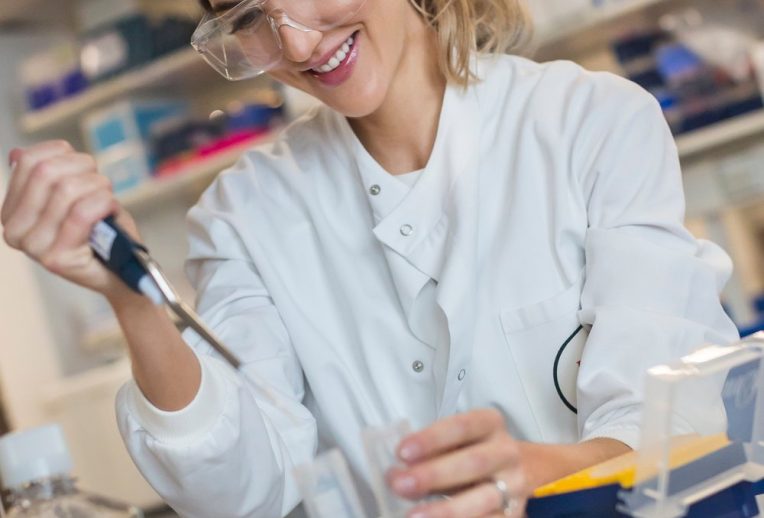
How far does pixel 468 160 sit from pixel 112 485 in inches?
129

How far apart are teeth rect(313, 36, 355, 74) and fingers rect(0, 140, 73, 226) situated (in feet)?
1.54

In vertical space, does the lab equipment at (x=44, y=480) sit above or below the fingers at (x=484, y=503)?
above

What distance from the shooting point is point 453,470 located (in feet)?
2.21

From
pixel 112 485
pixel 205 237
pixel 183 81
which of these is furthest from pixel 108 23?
pixel 205 237

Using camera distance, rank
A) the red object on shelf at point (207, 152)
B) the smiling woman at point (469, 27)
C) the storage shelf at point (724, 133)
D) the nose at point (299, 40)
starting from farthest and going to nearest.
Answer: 1. the red object on shelf at point (207, 152)
2. the storage shelf at point (724, 133)
3. the smiling woman at point (469, 27)
4. the nose at point (299, 40)

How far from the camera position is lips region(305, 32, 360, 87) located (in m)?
1.25

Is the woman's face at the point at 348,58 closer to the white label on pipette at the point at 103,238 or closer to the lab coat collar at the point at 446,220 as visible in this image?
the lab coat collar at the point at 446,220

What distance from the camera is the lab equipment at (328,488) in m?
0.70

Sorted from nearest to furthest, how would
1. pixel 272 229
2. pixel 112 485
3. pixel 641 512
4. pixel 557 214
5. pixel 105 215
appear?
pixel 641 512
pixel 105 215
pixel 557 214
pixel 272 229
pixel 112 485

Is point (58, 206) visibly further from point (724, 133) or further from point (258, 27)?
point (724, 133)

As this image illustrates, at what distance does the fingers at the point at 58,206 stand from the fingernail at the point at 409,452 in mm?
325

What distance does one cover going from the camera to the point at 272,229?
1.43 meters

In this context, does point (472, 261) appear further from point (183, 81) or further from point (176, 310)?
point (183, 81)

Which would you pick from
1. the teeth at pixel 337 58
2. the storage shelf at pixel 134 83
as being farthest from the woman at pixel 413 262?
the storage shelf at pixel 134 83
